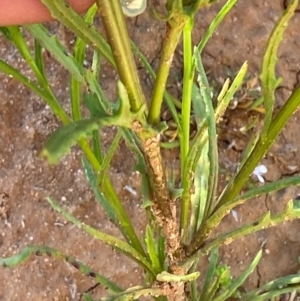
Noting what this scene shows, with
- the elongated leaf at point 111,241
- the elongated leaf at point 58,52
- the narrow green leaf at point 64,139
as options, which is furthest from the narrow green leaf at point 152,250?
the narrow green leaf at point 64,139

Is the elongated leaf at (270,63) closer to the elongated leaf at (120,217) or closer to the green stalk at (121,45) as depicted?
the green stalk at (121,45)

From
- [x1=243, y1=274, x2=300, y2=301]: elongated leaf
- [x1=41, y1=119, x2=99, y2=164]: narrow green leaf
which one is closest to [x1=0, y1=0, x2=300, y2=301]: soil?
[x1=243, y1=274, x2=300, y2=301]: elongated leaf

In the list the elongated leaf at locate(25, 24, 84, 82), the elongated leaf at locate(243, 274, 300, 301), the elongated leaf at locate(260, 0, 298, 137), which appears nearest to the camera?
the elongated leaf at locate(260, 0, 298, 137)

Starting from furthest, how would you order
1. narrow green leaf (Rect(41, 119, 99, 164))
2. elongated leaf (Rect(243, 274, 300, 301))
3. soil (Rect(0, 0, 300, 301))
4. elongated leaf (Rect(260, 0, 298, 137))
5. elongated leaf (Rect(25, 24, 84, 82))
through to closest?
1. soil (Rect(0, 0, 300, 301))
2. elongated leaf (Rect(243, 274, 300, 301))
3. elongated leaf (Rect(25, 24, 84, 82))
4. elongated leaf (Rect(260, 0, 298, 137))
5. narrow green leaf (Rect(41, 119, 99, 164))

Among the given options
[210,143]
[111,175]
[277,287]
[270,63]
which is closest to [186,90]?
[210,143]

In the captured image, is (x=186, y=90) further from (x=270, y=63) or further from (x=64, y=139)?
(x=64, y=139)

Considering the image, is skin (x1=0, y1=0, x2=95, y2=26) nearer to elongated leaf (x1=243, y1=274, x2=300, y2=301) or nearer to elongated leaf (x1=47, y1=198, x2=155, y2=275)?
elongated leaf (x1=47, y1=198, x2=155, y2=275)
